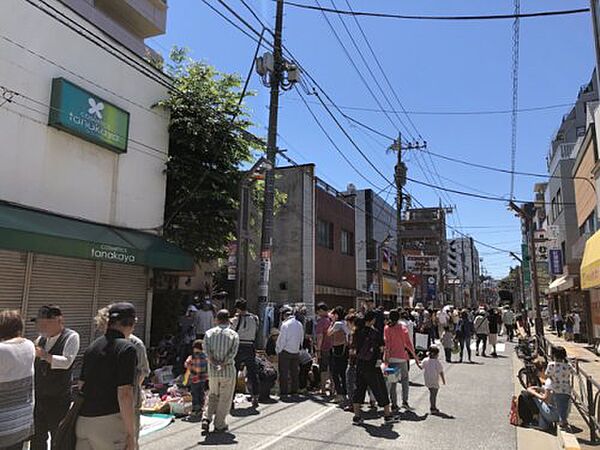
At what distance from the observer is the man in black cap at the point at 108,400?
373 centimetres

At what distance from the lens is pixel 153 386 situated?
1053 centimetres

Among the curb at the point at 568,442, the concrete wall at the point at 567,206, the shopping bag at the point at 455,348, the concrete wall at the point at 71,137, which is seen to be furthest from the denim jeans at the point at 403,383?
the concrete wall at the point at 567,206

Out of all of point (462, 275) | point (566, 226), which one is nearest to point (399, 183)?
point (566, 226)

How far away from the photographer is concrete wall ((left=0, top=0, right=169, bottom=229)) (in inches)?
379

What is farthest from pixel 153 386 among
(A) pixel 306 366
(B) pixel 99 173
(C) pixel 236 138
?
(C) pixel 236 138

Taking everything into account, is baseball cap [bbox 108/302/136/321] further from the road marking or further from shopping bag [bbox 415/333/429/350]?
shopping bag [bbox 415/333/429/350]

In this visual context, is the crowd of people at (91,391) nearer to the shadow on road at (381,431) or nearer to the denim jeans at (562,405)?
the shadow on road at (381,431)

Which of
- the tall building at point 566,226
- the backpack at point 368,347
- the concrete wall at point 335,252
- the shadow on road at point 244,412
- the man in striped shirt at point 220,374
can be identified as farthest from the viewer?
the tall building at point 566,226

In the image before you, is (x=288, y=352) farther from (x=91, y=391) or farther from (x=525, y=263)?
(x=525, y=263)

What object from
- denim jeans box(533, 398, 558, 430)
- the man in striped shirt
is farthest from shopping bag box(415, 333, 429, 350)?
the man in striped shirt

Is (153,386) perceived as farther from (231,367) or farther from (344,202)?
(344,202)

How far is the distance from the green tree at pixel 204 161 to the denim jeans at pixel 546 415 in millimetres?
9685

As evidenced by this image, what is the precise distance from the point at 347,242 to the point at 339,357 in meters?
20.1

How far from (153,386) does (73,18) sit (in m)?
8.14
